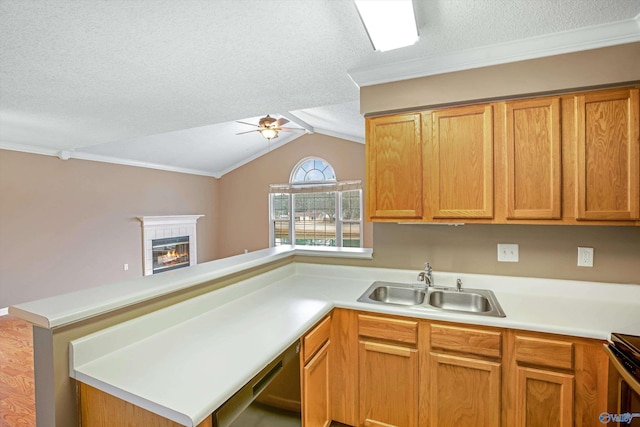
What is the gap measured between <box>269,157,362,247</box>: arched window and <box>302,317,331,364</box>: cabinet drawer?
186 inches

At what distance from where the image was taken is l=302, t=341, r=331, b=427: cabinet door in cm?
158

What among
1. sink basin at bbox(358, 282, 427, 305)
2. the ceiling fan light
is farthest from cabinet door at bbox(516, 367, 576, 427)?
the ceiling fan light

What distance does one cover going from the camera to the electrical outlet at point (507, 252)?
82.0 inches

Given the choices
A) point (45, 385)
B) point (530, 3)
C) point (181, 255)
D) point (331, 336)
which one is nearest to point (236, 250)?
point (181, 255)

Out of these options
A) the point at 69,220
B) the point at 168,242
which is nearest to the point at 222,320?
the point at 69,220

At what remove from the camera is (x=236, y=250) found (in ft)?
25.8

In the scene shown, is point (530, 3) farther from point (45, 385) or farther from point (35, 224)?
point (35, 224)

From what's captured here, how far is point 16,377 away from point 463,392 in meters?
3.80

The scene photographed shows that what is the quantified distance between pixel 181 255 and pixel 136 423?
649cm

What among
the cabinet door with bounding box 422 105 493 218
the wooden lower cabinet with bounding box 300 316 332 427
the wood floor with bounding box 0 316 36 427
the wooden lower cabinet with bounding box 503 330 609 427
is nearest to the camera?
the wooden lower cabinet with bounding box 503 330 609 427

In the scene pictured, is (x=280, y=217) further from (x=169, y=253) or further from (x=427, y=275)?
(x=427, y=275)

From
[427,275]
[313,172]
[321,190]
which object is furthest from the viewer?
[313,172]

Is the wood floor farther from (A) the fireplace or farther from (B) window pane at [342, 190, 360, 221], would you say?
(B) window pane at [342, 190, 360, 221]

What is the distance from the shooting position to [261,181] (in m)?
7.55
